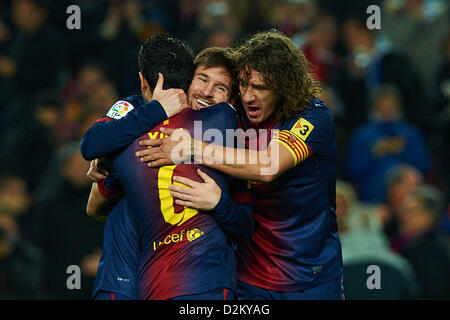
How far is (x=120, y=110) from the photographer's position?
159 inches

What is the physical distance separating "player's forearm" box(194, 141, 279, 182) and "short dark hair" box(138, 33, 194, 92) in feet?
1.18

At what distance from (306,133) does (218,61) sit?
599 mm

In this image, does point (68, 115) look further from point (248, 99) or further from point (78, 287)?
point (248, 99)

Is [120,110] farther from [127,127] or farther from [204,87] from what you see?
[204,87]

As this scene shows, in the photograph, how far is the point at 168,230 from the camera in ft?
12.5

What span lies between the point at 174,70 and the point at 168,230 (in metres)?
0.81

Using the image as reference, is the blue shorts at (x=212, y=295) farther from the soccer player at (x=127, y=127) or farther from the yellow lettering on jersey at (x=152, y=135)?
the yellow lettering on jersey at (x=152, y=135)

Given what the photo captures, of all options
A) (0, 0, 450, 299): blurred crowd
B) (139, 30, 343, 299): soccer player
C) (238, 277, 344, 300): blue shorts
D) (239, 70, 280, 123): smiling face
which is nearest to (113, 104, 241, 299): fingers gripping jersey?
(239, 70, 280, 123): smiling face

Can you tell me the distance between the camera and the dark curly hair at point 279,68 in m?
4.23

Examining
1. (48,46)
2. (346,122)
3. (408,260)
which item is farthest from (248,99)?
(48,46)

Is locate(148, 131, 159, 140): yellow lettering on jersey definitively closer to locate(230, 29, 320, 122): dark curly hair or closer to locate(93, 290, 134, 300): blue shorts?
locate(230, 29, 320, 122): dark curly hair

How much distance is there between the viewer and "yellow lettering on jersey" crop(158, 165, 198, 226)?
383 centimetres

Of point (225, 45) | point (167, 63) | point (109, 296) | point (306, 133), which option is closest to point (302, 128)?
point (306, 133)

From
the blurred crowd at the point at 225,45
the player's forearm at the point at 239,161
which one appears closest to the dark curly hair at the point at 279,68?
the player's forearm at the point at 239,161
